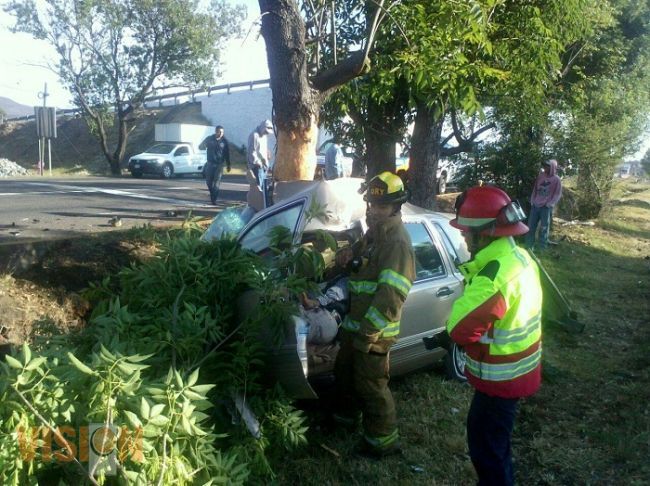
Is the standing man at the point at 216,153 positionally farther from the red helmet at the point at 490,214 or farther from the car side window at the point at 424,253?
the red helmet at the point at 490,214

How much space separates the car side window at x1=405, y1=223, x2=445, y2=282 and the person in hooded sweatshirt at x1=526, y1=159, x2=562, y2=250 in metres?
7.34

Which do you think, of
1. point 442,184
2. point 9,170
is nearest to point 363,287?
point 442,184

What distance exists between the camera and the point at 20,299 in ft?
21.2

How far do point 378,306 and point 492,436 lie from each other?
1.10 metres

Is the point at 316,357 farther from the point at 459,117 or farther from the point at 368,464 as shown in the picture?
the point at 459,117

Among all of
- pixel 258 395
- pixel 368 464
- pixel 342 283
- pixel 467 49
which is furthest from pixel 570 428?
pixel 467 49

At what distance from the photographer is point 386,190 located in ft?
13.7

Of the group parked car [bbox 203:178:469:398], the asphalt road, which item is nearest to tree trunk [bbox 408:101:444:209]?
the asphalt road

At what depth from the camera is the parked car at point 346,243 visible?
3.88 meters

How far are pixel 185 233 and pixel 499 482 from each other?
8.38 ft

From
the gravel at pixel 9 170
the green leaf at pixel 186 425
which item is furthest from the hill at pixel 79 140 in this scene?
the green leaf at pixel 186 425

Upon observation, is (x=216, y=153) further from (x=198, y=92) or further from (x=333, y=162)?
(x=198, y=92)

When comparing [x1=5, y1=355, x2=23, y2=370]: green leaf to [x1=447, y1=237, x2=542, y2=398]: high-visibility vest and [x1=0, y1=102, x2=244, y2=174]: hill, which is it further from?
[x1=0, y1=102, x2=244, y2=174]: hill

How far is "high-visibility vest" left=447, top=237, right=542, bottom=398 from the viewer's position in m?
3.09
